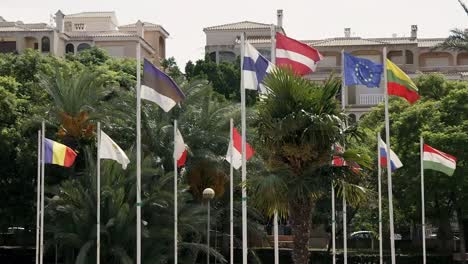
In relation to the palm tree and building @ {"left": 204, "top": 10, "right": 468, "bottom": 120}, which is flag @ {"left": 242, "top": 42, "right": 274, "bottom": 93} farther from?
building @ {"left": 204, "top": 10, "right": 468, "bottom": 120}

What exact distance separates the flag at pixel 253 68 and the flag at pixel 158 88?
2.24 meters

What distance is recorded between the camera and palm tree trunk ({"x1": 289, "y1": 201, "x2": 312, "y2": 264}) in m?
26.6

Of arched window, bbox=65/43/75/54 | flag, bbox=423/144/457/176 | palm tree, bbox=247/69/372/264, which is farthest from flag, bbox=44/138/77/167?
arched window, bbox=65/43/75/54

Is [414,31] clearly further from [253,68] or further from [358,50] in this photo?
[253,68]

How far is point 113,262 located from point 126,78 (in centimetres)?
1852

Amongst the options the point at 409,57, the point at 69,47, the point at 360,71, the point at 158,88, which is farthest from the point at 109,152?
the point at 69,47

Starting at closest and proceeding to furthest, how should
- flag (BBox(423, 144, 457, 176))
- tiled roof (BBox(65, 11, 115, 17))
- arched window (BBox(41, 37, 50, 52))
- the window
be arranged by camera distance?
flag (BBox(423, 144, 457, 176))
arched window (BBox(41, 37, 50, 52))
the window
tiled roof (BBox(65, 11, 115, 17))

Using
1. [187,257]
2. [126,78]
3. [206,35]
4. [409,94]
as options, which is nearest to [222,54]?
[206,35]

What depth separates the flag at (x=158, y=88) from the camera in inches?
1116

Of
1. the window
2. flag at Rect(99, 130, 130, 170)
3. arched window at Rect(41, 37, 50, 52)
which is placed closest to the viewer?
flag at Rect(99, 130, 130, 170)

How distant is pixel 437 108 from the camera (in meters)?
53.8

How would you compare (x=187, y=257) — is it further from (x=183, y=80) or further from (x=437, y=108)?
(x=437, y=108)

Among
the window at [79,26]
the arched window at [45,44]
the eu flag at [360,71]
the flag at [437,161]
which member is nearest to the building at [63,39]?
the arched window at [45,44]

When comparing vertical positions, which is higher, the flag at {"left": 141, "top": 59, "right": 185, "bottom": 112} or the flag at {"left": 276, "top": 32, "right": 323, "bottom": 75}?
the flag at {"left": 276, "top": 32, "right": 323, "bottom": 75}
